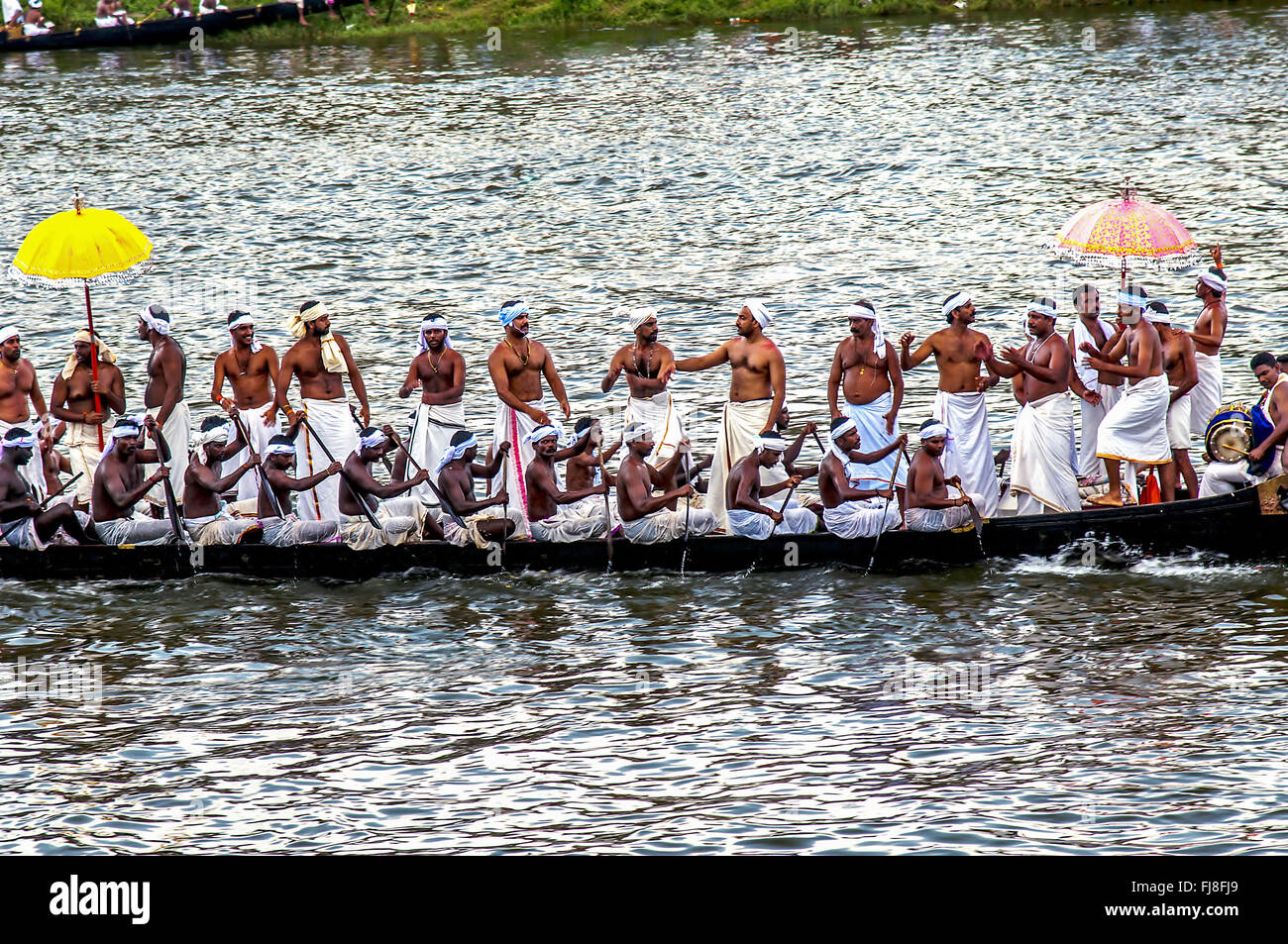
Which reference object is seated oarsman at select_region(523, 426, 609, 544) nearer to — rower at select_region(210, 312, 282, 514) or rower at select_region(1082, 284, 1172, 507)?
rower at select_region(210, 312, 282, 514)

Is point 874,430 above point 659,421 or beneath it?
beneath

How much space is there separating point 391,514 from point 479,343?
9224mm

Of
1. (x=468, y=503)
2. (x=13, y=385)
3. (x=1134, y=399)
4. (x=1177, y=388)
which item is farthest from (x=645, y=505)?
(x=13, y=385)

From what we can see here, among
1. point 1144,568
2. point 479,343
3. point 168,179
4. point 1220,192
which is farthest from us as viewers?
point 168,179

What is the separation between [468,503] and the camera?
1750 cm

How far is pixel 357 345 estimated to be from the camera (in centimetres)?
2708

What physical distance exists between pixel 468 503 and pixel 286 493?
2.02 m

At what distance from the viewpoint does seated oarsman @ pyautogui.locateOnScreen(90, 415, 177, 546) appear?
58.2 feet

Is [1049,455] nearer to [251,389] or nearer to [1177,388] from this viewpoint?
[1177,388]

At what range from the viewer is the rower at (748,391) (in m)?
17.6

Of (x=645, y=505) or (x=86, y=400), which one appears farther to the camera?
(x=86, y=400)

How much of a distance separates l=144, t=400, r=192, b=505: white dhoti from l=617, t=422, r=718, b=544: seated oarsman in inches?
196
